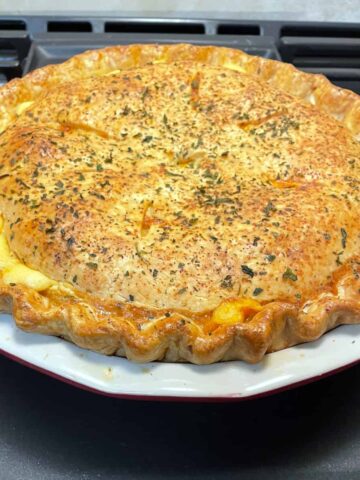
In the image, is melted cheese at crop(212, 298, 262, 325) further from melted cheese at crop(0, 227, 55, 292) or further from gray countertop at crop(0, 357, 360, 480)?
melted cheese at crop(0, 227, 55, 292)

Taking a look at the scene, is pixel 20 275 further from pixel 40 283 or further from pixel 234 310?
pixel 234 310

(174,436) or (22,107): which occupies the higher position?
(22,107)

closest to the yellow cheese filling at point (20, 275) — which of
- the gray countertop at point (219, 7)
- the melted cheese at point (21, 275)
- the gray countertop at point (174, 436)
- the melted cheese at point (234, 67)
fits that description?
the melted cheese at point (21, 275)

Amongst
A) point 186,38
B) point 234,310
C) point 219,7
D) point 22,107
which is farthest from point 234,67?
point 219,7

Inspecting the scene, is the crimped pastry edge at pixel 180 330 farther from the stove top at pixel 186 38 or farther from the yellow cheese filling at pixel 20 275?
the stove top at pixel 186 38

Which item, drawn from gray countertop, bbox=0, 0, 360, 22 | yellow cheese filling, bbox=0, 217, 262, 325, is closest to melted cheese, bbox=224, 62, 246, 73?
yellow cheese filling, bbox=0, 217, 262, 325

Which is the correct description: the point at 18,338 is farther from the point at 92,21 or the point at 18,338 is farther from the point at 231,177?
the point at 92,21

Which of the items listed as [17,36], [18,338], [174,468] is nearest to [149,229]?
[18,338]
